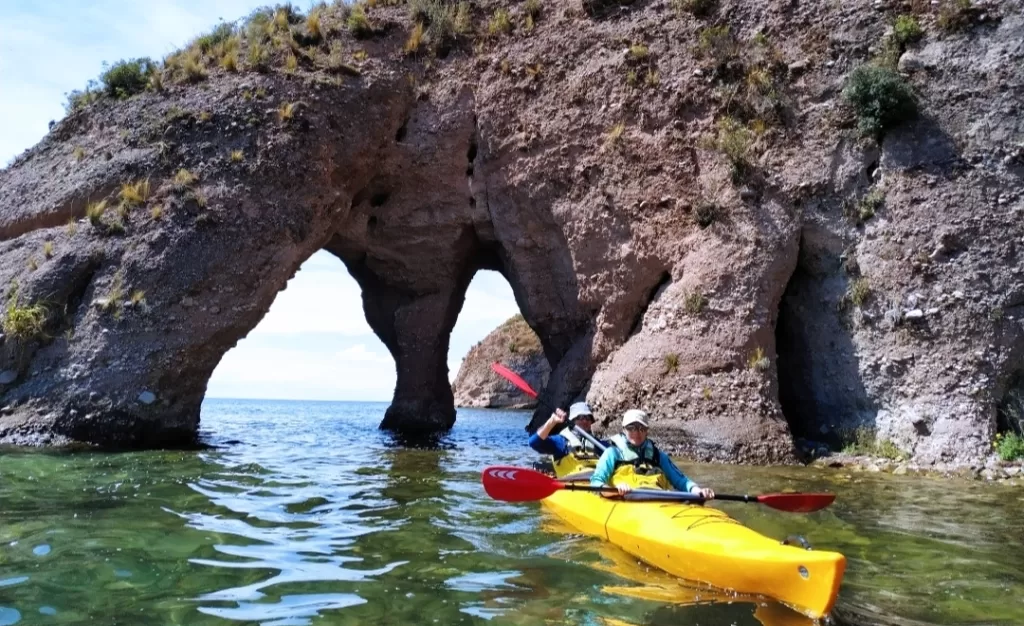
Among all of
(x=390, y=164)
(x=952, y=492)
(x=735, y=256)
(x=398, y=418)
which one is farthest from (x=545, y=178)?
(x=952, y=492)

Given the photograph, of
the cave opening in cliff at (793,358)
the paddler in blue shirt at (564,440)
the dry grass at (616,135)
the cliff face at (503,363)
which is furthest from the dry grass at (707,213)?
the cliff face at (503,363)

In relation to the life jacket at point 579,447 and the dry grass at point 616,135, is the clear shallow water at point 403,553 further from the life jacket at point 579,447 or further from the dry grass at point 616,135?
the dry grass at point 616,135

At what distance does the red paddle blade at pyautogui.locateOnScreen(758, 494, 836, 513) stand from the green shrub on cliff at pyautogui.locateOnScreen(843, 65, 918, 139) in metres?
9.19

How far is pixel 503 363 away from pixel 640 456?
40145 millimetres

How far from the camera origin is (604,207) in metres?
16.8

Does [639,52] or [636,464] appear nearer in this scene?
[636,464]

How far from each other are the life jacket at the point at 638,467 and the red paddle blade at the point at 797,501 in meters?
1.02

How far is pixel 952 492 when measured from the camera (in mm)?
9961

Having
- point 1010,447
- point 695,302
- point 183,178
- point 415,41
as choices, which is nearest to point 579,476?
point 695,302

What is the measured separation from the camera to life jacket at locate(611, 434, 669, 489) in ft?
24.8

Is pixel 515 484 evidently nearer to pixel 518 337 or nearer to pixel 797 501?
pixel 797 501

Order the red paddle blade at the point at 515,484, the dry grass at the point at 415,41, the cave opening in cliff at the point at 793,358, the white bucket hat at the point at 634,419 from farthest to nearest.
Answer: the dry grass at the point at 415,41 < the cave opening in cliff at the point at 793,358 < the white bucket hat at the point at 634,419 < the red paddle blade at the point at 515,484

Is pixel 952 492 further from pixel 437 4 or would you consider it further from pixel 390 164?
pixel 437 4

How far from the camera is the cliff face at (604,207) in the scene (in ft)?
43.1
